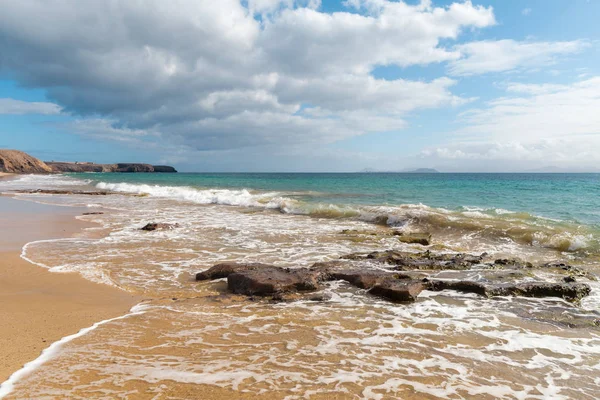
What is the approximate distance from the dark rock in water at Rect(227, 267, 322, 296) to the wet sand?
185 centimetres

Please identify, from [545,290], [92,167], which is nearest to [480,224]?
[545,290]

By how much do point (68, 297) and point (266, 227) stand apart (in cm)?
972

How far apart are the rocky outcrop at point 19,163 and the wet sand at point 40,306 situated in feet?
414

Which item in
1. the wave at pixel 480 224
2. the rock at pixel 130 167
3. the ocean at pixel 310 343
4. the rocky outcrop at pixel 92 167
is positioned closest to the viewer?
the ocean at pixel 310 343

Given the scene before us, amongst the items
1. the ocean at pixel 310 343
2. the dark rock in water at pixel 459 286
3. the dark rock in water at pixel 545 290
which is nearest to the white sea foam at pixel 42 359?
the ocean at pixel 310 343

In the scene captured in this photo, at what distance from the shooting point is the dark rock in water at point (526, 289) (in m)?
7.05

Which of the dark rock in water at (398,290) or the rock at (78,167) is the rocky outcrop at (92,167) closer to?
the rock at (78,167)

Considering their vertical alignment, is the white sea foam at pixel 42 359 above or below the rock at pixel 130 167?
below

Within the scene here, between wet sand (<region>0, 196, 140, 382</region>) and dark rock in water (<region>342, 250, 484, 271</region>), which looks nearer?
wet sand (<region>0, 196, 140, 382</region>)

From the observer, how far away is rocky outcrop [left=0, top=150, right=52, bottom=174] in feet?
353

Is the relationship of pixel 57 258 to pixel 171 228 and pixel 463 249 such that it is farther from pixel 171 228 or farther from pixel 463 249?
pixel 463 249

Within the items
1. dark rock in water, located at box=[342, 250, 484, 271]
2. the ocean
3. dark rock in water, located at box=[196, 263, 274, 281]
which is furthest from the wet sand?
dark rock in water, located at box=[342, 250, 484, 271]

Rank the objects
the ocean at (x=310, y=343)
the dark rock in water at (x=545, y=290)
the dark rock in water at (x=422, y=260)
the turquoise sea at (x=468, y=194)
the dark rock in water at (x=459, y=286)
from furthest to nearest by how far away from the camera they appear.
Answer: the turquoise sea at (x=468, y=194)
the dark rock in water at (x=422, y=260)
the dark rock in water at (x=459, y=286)
the dark rock in water at (x=545, y=290)
the ocean at (x=310, y=343)

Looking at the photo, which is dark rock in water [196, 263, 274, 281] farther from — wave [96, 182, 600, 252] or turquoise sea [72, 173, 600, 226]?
turquoise sea [72, 173, 600, 226]
